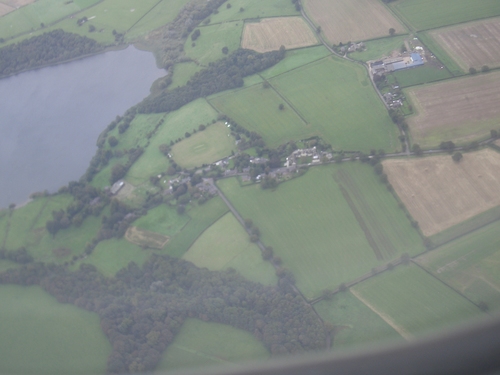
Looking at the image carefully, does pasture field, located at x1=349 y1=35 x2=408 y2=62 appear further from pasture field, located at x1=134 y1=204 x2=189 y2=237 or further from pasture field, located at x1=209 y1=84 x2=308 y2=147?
pasture field, located at x1=134 y1=204 x2=189 y2=237

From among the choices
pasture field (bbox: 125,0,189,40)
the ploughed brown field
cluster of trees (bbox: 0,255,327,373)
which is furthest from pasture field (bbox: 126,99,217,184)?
the ploughed brown field

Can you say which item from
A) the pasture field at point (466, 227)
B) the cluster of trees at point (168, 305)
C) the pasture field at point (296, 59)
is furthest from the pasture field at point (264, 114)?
the cluster of trees at point (168, 305)

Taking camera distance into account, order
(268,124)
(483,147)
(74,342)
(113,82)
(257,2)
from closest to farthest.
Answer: (74,342), (483,147), (268,124), (113,82), (257,2)

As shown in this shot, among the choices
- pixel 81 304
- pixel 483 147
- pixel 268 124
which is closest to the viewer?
pixel 81 304

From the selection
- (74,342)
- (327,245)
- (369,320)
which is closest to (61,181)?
(74,342)

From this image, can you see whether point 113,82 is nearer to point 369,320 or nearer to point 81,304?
point 81,304

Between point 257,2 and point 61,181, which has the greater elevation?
point 257,2

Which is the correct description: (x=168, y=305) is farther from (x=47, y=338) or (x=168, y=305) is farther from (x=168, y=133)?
(x=168, y=133)
